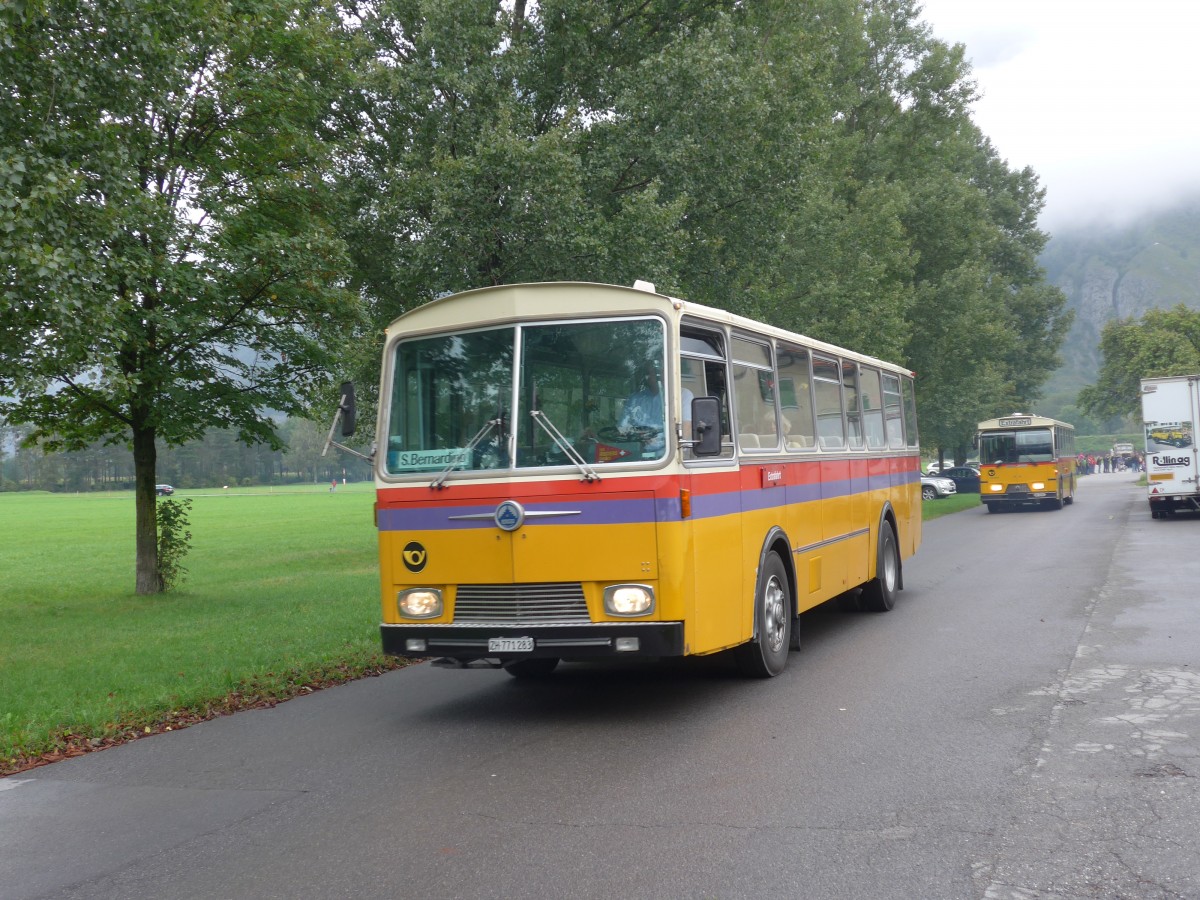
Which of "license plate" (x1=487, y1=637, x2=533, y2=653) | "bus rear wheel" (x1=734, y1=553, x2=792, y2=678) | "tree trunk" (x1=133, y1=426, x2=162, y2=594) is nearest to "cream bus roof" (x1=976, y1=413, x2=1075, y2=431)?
"tree trunk" (x1=133, y1=426, x2=162, y2=594)

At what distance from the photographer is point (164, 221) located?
14.2 m

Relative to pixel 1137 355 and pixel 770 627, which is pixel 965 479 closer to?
pixel 1137 355

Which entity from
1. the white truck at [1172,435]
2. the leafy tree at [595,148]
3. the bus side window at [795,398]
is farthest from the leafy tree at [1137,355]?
the bus side window at [795,398]

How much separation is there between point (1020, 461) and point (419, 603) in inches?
1300

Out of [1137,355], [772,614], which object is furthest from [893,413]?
[1137,355]

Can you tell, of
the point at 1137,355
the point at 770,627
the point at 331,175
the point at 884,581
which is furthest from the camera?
the point at 1137,355

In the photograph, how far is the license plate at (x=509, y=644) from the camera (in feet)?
25.4

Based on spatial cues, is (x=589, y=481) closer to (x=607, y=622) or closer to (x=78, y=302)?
(x=607, y=622)

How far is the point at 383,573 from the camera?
8.45 metres

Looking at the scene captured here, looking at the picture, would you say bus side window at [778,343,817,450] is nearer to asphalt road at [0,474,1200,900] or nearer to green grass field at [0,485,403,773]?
asphalt road at [0,474,1200,900]

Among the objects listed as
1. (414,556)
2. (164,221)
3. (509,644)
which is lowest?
(509,644)

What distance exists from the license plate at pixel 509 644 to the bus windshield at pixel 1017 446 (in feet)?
108

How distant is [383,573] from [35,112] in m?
5.97

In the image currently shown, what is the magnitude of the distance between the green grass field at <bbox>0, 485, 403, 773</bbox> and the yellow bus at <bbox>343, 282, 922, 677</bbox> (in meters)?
2.27
